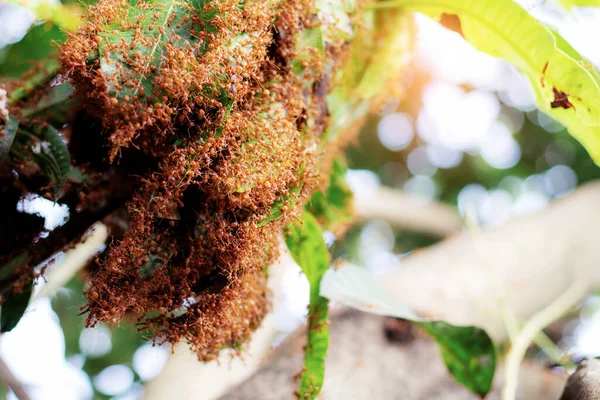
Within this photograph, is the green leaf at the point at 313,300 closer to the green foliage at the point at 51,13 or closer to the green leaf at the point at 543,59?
the green leaf at the point at 543,59

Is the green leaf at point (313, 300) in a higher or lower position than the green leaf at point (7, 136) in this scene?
lower

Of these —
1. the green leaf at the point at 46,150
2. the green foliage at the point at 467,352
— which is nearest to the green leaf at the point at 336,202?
the green foliage at the point at 467,352

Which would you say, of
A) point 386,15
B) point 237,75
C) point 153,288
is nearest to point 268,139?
point 237,75

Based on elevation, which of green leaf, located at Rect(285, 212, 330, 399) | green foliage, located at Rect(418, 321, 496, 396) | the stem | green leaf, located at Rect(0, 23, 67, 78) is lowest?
the stem

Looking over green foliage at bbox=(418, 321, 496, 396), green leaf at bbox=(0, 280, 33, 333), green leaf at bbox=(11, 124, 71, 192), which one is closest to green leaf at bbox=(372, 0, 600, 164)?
green foliage at bbox=(418, 321, 496, 396)

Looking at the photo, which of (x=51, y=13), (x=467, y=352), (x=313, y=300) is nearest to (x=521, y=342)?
(x=467, y=352)

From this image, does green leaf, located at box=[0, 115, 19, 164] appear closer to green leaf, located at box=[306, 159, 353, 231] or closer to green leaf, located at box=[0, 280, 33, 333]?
green leaf, located at box=[0, 280, 33, 333]
